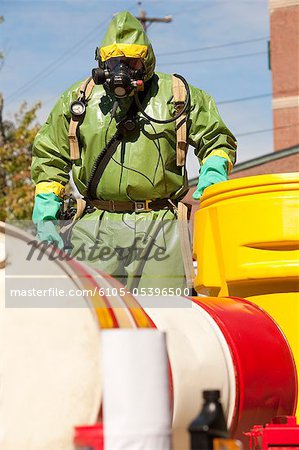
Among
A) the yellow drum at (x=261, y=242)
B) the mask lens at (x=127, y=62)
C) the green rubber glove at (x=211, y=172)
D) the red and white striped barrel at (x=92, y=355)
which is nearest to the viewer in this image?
the red and white striped barrel at (x=92, y=355)

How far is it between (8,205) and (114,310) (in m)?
13.6

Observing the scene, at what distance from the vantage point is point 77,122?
14.2ft

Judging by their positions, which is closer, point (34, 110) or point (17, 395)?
point (17, 395)

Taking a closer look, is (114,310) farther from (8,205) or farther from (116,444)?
(8,205)

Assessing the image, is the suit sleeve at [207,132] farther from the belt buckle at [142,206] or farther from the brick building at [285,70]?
the brick building at [285,70]

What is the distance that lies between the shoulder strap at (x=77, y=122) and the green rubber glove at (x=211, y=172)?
580mm

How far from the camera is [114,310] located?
2.32m

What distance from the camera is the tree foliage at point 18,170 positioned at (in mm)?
15641

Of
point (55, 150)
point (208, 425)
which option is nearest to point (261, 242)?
point (55, 150)

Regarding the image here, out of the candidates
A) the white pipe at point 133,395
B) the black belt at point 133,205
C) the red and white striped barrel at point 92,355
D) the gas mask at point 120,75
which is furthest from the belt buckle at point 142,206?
the white pipe at point 133,395

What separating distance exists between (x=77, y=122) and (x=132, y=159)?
0.30 m

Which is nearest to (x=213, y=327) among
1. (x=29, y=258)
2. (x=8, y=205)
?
(x=29, y=258)

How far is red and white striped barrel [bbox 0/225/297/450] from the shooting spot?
226cm
